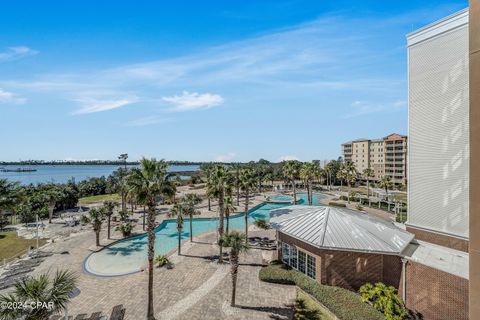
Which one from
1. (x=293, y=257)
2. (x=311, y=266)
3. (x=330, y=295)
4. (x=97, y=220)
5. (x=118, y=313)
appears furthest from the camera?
(x=97, y=220)

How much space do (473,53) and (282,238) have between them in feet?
66.9

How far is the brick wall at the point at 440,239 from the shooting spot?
1883 centimetres

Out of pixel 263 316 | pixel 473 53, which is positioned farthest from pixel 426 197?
pixel 473 53

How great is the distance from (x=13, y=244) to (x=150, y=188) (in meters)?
28.5

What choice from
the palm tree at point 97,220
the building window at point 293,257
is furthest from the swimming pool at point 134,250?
the building window at point 293,257

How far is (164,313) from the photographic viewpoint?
16.1m

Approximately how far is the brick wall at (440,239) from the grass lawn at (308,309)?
39.3 feet

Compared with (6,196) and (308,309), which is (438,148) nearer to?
(308,309)

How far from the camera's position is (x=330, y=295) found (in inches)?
658

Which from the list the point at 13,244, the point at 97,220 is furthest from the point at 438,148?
the point at 13,244

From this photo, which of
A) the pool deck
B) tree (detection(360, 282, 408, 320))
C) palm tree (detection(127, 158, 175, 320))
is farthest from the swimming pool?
tree (detection(360, 282, 408, 320))

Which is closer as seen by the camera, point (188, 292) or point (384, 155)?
point (188, 292)

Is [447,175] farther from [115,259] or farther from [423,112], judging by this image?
[115,259]

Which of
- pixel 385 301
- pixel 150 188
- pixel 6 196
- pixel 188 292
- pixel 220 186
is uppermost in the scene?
pixel 150 188
